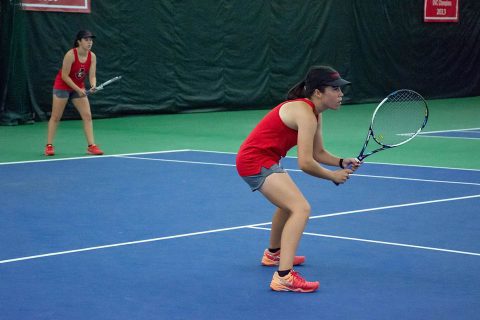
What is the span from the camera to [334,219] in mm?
Result: 7129

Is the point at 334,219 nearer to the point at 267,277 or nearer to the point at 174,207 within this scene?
the point at 174,207

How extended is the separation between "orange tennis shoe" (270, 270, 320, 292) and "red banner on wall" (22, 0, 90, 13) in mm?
11129

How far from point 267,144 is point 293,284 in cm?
77

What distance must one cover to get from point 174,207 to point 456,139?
20.9ft

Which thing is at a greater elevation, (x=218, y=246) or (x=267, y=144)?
(x=267, y=144)

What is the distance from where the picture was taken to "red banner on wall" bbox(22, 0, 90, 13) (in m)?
15.3

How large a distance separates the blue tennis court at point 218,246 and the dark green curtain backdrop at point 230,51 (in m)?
5.89

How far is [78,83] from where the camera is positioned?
1125 centimetres

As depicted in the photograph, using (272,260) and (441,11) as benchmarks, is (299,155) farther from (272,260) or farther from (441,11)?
(441,11)

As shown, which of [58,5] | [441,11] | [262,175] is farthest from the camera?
[441,11]

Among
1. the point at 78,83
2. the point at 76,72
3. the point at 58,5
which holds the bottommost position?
the point at 78,83

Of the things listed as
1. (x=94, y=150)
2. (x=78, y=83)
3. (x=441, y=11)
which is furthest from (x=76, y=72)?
(x=441, y=11)

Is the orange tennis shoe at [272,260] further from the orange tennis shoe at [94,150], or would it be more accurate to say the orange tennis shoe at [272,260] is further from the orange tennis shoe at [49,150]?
the orange tennis shoe at [49,150]

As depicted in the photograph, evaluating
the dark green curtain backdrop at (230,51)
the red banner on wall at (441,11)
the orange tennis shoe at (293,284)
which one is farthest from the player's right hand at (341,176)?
the red banner on wall at (441,11)
